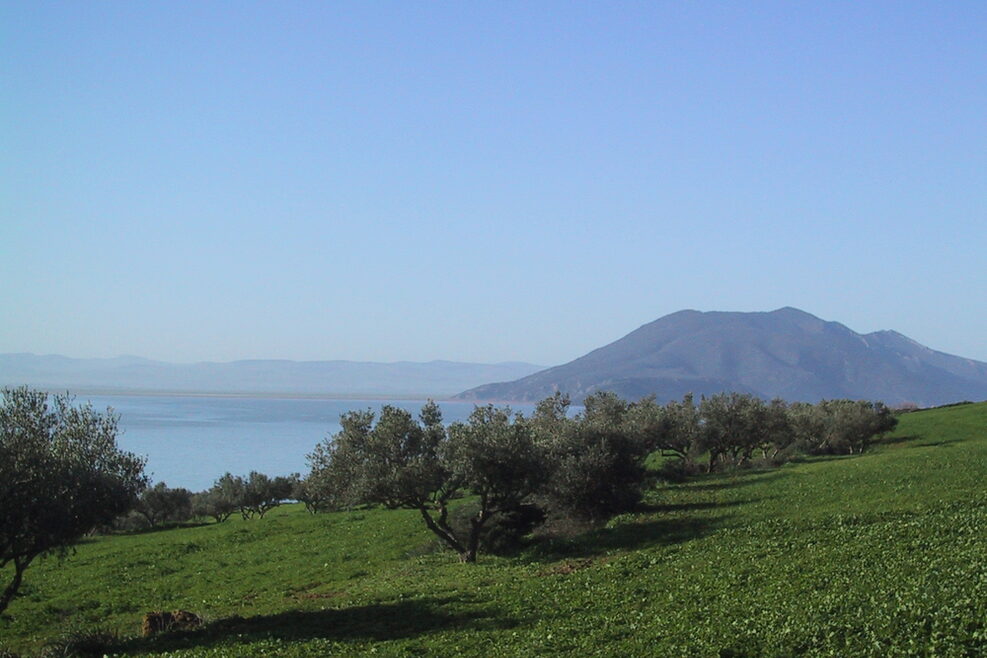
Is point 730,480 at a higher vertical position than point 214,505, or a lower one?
higher

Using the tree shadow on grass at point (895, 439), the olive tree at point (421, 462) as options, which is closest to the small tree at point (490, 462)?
the olive tree at point (421, 462)

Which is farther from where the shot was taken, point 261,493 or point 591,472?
point 261,493

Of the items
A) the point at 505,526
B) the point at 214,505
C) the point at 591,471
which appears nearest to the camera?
the point at 505,526

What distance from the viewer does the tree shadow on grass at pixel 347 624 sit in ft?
77.6

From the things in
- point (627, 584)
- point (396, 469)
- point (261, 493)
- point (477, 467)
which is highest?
point (477, 467)

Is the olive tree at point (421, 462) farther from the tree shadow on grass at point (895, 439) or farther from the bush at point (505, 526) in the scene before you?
the tree shadow on grass at point (895, 439)

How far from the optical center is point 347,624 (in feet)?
84.0

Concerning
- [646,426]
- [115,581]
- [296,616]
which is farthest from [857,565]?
[646,426]

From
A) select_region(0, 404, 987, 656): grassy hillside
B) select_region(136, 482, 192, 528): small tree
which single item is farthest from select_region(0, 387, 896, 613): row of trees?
select_region(136, 482, 192, 528): small tree

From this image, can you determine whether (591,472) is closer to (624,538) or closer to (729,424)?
(624,538)

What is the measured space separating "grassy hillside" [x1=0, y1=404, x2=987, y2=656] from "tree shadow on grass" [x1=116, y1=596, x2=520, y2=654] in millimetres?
122

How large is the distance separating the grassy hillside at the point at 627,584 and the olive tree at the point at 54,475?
423cm

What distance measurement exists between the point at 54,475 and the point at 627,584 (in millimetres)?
18458

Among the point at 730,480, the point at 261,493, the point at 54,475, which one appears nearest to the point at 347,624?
the point at 54,475
